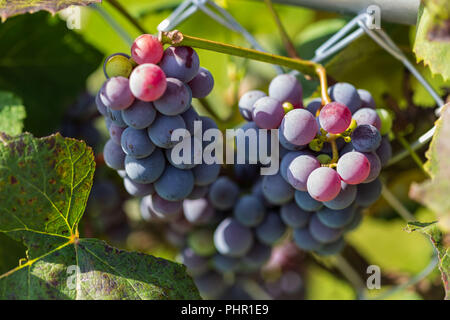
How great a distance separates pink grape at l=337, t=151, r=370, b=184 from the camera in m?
A: 0.55

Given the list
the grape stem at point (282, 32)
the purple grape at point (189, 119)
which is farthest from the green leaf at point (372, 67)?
the purple grape at point (189, 119)

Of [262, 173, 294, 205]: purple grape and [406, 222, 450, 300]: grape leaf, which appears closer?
[406, 222, 450, 300]: grape leaf

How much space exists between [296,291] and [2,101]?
0.89m

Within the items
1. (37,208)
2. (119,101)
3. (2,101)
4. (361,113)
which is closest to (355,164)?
(361,113)

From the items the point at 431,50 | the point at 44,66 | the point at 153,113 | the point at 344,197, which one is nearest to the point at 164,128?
the point at 153,113

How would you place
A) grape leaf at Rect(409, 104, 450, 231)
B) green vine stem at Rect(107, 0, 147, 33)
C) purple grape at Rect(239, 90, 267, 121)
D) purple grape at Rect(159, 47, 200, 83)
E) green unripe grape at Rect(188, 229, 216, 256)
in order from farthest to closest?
green unripe grape at Rect(188, 229, 216, 256) → green vine stem at Rect(107, 0, 147, 33) → purple grape at Rect(239, 90, 267, 121) → purple grape at Rect(159, 47, 200, 83) → grape leaf at Rect(409, 104, 450, 231)

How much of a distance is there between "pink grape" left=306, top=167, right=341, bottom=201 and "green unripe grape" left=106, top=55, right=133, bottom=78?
24 centimetres

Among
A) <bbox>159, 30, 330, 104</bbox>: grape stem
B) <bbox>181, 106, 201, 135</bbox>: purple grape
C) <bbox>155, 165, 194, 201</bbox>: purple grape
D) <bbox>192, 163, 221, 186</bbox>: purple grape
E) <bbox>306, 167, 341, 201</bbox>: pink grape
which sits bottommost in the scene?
<bbox>306, 167, 341, 201</bbox>: pink grape

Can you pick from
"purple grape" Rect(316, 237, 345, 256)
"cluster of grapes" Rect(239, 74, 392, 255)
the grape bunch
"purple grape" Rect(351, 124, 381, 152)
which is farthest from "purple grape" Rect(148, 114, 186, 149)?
"purple grape" Rect(316, 237, 345, 256)

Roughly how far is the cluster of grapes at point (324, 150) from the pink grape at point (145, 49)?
15 cm

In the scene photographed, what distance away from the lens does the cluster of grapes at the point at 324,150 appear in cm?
55

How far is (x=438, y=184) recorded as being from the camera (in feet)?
1.46

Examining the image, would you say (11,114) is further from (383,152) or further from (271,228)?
(383,152)

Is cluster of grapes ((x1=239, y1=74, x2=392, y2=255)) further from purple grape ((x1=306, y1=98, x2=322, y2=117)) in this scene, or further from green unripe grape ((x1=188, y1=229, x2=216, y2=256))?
green unripe grape ((x1=188, y1=229, x2=216, y2=256))
